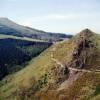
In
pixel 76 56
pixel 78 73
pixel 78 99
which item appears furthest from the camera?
pixel 76 56

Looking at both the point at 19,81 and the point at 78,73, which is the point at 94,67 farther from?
the point at 19,81

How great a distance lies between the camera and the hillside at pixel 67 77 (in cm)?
13875

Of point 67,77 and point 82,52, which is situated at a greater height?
point 82,52

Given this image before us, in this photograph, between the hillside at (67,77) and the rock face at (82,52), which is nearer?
the hillside at (67,77)

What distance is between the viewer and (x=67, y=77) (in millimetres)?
153250

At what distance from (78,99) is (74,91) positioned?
8.15 m

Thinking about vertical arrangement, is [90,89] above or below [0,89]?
above

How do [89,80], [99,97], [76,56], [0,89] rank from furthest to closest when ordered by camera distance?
[0,89]
[76,56]
[89,80]
[99,97]

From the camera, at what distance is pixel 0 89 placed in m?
199

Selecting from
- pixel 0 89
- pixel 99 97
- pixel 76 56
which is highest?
pixel 76 56

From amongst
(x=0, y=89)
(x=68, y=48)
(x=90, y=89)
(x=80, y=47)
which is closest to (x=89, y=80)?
(x=90, y=89)

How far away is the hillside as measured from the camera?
455 ft

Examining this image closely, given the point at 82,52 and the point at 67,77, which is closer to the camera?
the point at 67,77

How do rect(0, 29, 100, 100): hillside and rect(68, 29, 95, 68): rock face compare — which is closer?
rect(0, 29, 100, 100): hillside
